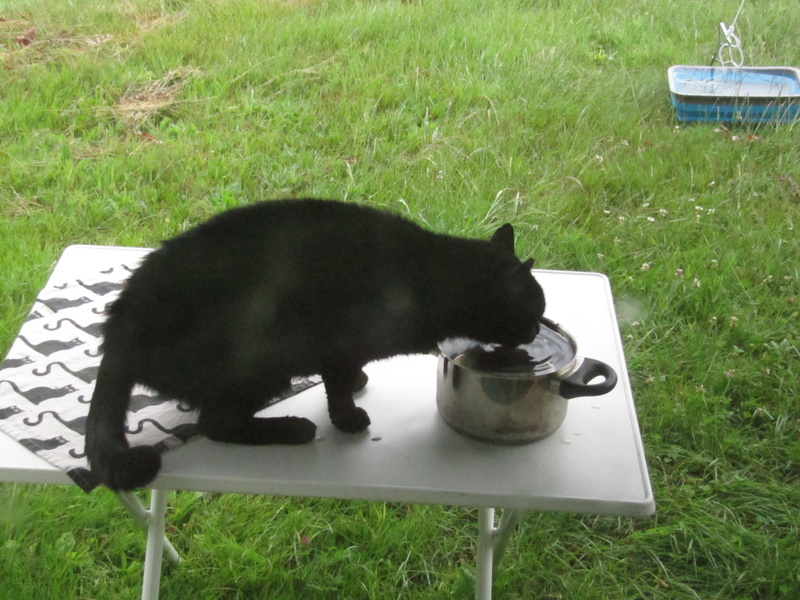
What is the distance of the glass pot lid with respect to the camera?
1.24 meters

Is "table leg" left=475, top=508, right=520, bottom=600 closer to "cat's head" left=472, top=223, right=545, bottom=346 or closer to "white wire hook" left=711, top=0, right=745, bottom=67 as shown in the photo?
"cat's head" left=472, top=223, right=545, bottom=346

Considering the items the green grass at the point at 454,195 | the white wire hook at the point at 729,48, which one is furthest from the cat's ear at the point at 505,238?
the white wire hook at the point at 729,48

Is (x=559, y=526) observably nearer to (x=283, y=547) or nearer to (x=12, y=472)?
(x=283, y=547)

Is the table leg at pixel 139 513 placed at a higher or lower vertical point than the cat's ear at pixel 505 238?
lower

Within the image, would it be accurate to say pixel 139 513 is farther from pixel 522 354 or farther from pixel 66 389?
pixel 522 354

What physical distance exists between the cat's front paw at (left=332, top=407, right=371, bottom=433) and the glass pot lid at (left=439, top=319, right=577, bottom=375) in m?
0.18

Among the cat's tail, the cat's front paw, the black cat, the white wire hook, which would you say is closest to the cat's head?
the black cat

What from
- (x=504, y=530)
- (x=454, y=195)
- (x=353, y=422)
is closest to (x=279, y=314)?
(x=353, y=422)

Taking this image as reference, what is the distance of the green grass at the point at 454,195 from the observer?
1698 mm

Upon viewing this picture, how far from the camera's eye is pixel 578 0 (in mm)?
3805

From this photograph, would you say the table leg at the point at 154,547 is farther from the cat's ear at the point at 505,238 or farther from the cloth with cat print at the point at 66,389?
the cat's ear at the point at 505,238

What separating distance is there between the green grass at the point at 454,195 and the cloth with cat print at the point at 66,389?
0.48 metres

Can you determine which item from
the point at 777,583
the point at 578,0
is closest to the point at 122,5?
the point at 578,0

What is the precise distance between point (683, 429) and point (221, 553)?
1201 mm
